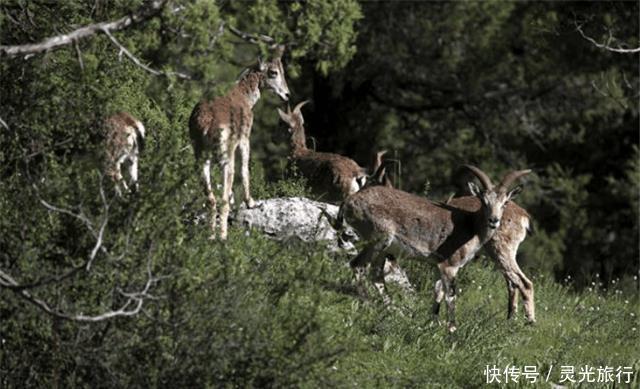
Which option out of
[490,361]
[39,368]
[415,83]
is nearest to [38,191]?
[39,368]

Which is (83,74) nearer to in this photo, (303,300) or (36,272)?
(36,272)

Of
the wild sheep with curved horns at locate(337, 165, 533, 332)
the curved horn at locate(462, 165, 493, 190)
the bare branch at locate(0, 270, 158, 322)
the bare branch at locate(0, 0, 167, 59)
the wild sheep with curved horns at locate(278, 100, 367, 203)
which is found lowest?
the wild sheep with curved horns at locate(278, 100, 367, 203)

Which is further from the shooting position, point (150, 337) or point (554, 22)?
point (554, 22)

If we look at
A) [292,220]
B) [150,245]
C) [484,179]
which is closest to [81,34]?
[150,245]

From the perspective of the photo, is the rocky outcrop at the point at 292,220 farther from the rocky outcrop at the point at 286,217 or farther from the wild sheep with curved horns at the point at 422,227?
the wild sheep with curved horns at the point at 422,227

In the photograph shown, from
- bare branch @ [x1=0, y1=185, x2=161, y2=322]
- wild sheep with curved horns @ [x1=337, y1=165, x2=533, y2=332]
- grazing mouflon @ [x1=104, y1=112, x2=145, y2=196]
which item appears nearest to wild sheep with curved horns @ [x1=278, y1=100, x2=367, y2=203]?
wild sheep with curved horns @ [x1=337, y1=165, x2=533, y2=332]

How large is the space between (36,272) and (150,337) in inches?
38.4

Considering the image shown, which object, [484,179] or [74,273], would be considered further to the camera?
[484,179]

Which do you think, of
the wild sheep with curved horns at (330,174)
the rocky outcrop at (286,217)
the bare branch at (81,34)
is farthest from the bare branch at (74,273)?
the wild sheep with curved horns at (330,174)

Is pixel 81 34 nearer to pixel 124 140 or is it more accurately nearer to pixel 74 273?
pixel 74 273

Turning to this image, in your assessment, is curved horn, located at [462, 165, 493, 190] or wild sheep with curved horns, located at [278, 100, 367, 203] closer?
curved horn, located at [462, 165, 493, 190]

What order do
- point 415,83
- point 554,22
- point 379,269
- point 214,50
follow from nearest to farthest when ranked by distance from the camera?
point 214,50 → point 379,269 → point 554,22 → point 415,83

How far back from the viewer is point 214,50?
10.5 meters

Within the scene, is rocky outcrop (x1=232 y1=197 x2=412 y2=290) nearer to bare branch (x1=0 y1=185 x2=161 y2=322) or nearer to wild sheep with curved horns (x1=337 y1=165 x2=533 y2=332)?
wild sheep with curved horns (x1=337 y1=165 x2=533 y2=332)
